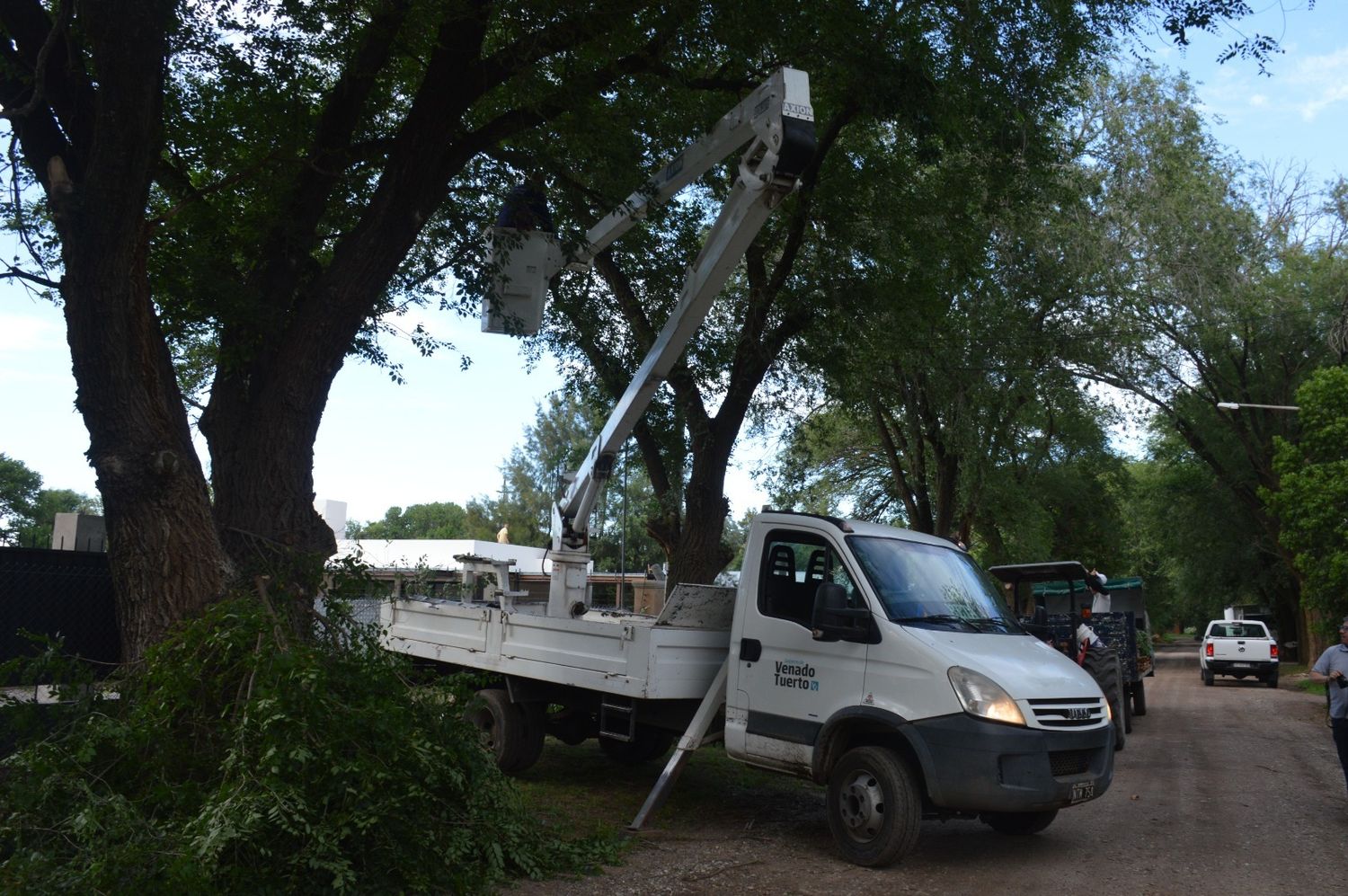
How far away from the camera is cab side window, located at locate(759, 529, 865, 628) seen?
28.9 ft

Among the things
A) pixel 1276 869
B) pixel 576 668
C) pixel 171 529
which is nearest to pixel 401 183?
pixel 171 529

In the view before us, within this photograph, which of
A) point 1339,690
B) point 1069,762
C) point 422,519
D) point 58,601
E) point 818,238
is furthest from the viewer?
point 422,519

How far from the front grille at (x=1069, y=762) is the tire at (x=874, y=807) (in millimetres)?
947

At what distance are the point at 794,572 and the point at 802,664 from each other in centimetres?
84

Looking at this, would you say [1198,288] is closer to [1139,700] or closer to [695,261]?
[1139,700]

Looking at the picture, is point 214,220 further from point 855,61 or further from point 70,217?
point 855,61

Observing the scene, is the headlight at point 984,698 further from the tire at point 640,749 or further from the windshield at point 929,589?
the tire at point 640,749

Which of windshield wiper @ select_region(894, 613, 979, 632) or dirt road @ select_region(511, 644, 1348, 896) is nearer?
dirt road @ select_region(511, 644, 1348, 896)

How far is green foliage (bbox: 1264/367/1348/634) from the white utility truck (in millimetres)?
20497

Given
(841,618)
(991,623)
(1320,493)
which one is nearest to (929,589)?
(991,623)

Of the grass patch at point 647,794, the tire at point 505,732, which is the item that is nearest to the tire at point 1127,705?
the grass patch at point 647,794

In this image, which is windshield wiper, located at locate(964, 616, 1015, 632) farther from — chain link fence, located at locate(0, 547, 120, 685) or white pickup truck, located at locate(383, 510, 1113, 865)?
chain link fence, located at locate(0, 547, 120, 685)

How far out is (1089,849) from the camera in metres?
8.48

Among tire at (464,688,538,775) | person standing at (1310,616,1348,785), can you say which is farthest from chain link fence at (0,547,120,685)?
person standing at (1310,616,1348,785)
